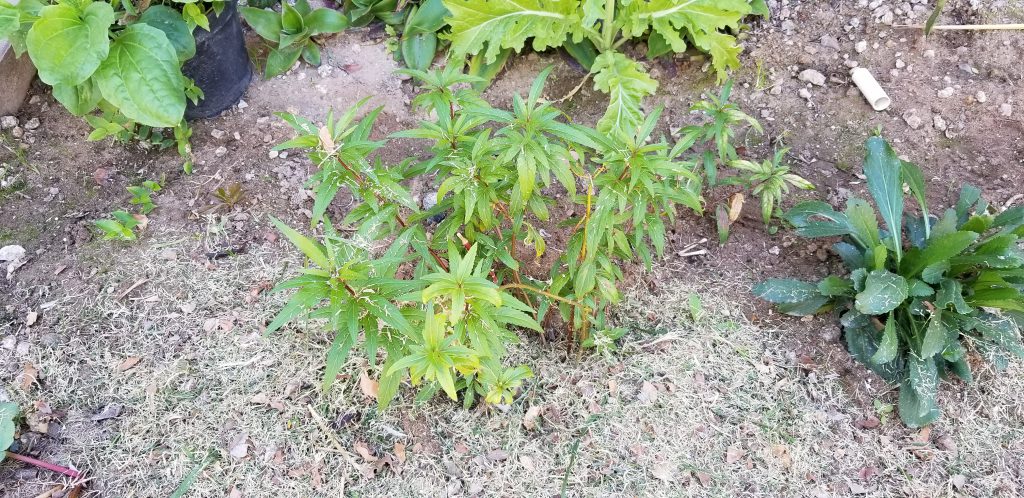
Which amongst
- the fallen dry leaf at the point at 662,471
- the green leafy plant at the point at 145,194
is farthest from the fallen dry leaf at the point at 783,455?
the green leafy plant at the point at 145,194

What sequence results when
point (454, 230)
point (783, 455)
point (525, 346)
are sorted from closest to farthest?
point (454, 230)
point (783, 455)
point (525, 346)

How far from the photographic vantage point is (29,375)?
2.42m

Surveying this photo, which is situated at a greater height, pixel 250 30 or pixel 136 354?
pixel 250 30

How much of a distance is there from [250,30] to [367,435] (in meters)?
2.43

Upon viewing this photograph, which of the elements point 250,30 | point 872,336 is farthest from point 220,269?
point 872,336

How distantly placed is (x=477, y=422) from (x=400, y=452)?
284mm

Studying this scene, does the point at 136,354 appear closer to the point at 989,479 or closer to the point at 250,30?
the point at 250,30

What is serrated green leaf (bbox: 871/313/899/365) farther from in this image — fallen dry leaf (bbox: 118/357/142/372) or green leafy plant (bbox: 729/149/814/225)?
fallen dry leaf (bbox: 118/357/142/372)

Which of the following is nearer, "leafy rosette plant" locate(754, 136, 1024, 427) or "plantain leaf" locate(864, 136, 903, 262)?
"leafy rosette plant" locate(754, 136, 1024, 427)

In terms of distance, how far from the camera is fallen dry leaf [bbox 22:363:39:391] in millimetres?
2402

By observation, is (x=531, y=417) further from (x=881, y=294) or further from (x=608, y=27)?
(x=608, y=27)

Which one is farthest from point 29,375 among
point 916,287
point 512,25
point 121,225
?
point 916,287

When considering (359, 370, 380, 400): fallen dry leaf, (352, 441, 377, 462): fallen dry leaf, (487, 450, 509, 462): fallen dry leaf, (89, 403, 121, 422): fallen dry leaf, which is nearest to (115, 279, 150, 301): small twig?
(89, 403, 121, 422): fallen dry leaf

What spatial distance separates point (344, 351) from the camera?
1.71 metres
